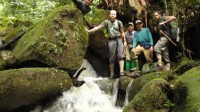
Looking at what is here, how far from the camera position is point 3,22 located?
43.6ft

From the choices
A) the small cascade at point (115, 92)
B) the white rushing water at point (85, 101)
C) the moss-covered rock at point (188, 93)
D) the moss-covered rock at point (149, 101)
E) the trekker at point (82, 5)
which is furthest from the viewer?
the trekker at point (82, 5)

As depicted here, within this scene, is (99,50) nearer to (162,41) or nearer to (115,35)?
(115,35)

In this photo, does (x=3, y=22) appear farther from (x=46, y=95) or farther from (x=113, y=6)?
(x=46, y=95)

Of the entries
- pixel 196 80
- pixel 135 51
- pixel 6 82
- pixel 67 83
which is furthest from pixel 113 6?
pixel 196 80

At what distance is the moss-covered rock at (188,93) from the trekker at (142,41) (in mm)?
5116

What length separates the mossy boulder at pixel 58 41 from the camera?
9117 mm

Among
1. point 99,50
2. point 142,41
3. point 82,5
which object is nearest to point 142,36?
point 142,41

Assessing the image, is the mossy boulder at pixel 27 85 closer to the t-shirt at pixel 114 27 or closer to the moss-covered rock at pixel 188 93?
the t-shirt at pixel 114 27

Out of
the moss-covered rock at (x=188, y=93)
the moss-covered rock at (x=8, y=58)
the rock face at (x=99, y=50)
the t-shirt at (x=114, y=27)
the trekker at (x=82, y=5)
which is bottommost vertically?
the rock face at (x=99, y=50)

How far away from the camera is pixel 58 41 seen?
9.52 meters

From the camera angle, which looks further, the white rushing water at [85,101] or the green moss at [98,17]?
the green moss at [98,17]

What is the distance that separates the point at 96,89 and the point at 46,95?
1946mm

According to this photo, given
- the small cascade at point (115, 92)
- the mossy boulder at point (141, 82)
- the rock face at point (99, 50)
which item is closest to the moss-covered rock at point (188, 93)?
the mossy boulder at point (141, 82)

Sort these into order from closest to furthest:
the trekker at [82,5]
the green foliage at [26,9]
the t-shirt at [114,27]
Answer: the t-shirt at [114,27]
the trekker at [82,5]
the green foliage at [26,9]
